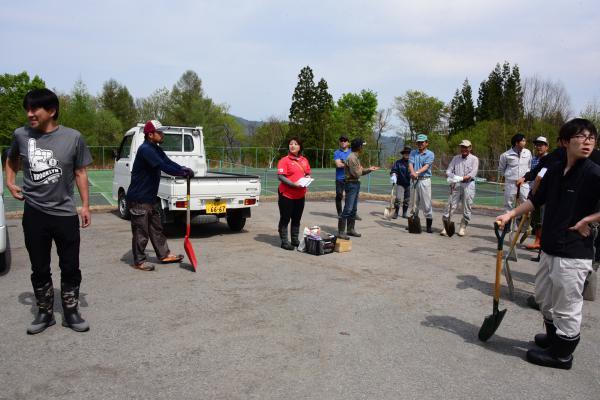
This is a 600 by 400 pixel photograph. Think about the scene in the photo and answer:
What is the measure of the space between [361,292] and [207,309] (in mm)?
1868

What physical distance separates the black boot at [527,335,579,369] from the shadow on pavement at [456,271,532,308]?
163 centimetres

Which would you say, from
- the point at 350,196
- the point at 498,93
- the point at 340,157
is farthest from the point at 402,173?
the point at 498,93

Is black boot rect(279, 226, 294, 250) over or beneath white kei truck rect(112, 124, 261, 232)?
beneath

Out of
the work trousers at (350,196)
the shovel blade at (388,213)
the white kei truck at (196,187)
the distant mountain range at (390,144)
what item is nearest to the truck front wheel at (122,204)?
the white kei truck at (196,187)

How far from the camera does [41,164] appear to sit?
12.6ft

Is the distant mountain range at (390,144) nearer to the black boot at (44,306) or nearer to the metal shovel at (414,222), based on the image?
the metal shovel at (414,222)

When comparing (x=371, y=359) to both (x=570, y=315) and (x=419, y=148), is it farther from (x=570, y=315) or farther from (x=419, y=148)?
(x=419, y=148)

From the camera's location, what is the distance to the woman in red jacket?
7441 millimetres

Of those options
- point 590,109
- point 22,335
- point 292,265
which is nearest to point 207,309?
point 22,335

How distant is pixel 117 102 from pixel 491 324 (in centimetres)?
6552

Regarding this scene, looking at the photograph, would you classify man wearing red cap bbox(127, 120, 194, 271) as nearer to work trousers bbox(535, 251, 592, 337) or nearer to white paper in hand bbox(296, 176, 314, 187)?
white paper in hand bbox(296, 176, 314, 187)

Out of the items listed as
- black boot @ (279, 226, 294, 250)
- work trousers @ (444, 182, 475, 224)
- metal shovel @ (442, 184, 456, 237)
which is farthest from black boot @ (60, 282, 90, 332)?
work trousers @ (444, 182, 475, 224)

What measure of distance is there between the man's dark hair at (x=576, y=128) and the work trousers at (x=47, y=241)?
4252mm

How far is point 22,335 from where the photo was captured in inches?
155
